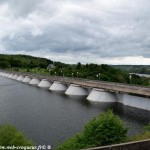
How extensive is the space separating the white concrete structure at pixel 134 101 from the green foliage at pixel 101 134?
3062cm

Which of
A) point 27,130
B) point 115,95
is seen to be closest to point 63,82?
point 115,95

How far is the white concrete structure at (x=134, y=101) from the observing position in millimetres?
54719

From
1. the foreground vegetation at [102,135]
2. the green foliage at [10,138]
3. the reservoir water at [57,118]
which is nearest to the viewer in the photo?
the green foliage at [10,138]

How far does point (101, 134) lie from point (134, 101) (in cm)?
3579

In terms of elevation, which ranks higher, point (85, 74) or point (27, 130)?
point (85, 74)

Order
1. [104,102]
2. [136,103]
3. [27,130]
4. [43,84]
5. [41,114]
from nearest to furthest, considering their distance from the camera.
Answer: [27,130]
[41,114]
[136,103]
[104,102]
[43,84]

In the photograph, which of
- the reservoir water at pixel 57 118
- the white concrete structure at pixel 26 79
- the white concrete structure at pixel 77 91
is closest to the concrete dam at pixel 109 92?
the white concrete structure at pixel 77 91

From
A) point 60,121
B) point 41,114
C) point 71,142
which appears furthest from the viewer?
point 41,114

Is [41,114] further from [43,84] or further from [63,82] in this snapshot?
[43,84]

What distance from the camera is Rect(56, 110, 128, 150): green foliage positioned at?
23812 mm

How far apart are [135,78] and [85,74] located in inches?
783

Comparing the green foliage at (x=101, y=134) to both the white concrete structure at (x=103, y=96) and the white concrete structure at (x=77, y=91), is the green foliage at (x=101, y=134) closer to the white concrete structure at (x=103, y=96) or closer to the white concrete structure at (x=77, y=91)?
the white concrete structure at (x=103, y=96)

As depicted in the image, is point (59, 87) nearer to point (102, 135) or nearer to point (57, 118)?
point (57, 118)

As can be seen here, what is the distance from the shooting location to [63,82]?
318 feet
